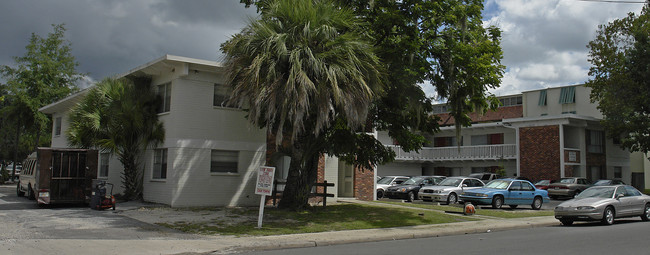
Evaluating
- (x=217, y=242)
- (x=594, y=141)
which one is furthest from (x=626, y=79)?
(x=217, y=242)

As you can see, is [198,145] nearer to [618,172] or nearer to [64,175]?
[64,175]

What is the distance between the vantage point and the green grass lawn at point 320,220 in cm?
1433

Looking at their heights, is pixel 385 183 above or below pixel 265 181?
below

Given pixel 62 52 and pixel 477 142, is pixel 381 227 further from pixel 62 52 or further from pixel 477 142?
pixel 62 52

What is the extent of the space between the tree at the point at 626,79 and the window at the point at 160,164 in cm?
2951

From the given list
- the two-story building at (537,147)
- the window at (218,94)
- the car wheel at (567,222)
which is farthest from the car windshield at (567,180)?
the window at (218,94)

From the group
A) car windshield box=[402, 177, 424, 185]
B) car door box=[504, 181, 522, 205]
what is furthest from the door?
car door box=[504, 181, 522, 205]

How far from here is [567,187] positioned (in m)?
32.2

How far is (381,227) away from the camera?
52.0 feet

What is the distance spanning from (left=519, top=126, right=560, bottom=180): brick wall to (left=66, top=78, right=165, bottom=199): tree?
27.5m

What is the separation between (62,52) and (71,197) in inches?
974

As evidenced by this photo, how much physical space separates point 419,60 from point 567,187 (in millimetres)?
20475

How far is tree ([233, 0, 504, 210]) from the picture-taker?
16.4 m

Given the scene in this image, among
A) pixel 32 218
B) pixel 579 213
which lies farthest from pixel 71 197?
pixel 579 213
